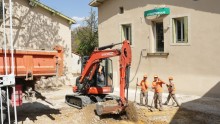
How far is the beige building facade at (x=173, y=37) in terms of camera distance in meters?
16.3

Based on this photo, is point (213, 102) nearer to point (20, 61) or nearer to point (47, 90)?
point (20, 61)

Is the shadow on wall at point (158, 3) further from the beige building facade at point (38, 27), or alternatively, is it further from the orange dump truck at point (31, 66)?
the orange dump truck at point (31, 66)

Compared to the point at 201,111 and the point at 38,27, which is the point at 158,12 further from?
the point at 38,27

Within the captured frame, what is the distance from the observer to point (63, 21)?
24.9m

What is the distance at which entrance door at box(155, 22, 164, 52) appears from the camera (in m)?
19.4

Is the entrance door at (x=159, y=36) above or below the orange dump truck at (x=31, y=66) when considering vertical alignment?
above

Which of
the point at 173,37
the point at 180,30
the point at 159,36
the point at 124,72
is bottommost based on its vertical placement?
the point at 124,72

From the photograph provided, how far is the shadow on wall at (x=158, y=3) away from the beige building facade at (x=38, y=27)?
3.58 meters

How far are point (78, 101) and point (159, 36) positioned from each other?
7.56 m

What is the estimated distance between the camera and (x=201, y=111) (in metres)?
13.1

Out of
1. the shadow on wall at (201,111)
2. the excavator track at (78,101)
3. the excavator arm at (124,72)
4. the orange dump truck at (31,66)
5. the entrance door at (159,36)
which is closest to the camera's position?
the orange dump truck at (31,66)

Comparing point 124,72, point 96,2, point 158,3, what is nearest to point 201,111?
point 124,72

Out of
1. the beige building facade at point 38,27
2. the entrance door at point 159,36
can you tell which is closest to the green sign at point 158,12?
the entrance door at point 159,36

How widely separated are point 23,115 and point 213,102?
861 cm
